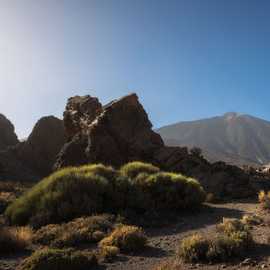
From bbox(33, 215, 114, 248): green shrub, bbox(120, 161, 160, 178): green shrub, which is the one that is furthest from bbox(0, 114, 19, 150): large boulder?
bbox(33, 215, 114, 248): green shrub

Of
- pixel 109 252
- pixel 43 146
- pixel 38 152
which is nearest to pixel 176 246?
A: pixel 109 252

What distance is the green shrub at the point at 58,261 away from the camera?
929cm

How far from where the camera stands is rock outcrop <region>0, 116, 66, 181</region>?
173 feet

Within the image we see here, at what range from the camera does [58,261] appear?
→ 9422 mm

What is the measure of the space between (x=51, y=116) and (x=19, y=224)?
→ 4743cm

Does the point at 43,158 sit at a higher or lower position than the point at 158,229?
higher

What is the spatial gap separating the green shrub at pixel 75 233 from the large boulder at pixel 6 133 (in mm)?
57399

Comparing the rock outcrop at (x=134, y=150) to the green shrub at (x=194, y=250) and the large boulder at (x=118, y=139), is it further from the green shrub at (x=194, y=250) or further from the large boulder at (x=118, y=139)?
the green shrub at (x=194, y=250)

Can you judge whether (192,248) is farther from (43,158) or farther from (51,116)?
(51,116)

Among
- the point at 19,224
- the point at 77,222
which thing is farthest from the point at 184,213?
the point at 19,224

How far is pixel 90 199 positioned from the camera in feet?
53.6

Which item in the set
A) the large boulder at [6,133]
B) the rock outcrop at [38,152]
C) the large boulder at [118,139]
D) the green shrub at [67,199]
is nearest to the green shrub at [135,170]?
the green shrub at [67,199]

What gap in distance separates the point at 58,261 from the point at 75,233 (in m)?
2.89

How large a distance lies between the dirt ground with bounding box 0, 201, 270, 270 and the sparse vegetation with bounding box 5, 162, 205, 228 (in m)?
1.64
